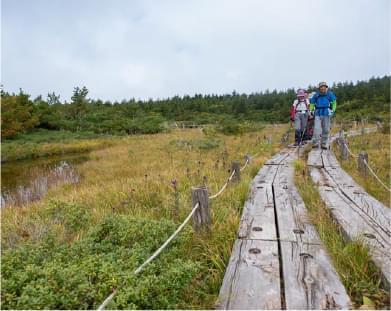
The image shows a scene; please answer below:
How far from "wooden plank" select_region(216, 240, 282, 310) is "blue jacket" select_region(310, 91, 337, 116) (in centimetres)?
645

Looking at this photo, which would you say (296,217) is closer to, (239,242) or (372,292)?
(239,242)

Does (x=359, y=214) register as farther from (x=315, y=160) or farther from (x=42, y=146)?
(x=42, y=146)

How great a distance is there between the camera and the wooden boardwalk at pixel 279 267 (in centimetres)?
156

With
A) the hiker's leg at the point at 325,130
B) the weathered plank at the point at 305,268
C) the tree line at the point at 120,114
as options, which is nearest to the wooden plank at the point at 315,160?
the hiker's leg at the point at 325,130

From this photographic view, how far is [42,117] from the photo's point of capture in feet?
102

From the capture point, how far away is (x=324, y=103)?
7.41 meters

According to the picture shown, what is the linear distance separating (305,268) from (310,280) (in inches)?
5.4

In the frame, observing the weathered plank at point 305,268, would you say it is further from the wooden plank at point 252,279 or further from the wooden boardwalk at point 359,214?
the wooden boardwalk at point 359,214

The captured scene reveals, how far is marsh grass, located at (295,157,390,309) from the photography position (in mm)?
1676

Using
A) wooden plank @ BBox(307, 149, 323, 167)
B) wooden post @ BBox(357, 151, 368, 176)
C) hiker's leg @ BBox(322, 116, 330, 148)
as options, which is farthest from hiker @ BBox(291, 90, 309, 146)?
wooden post @ BBox(357, 151, 368, 176)

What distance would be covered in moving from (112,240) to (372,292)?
7.07 ft

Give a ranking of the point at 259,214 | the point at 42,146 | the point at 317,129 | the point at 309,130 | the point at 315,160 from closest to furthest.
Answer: the point at 259,214, the point at 315,160, the point at 317,129, the point at 309,130, the point at 42,146

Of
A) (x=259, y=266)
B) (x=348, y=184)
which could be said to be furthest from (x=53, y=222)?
(x=348, y=184)

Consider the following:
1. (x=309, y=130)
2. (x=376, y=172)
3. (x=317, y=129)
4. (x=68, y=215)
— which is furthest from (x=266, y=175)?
(x=309, y=130)
